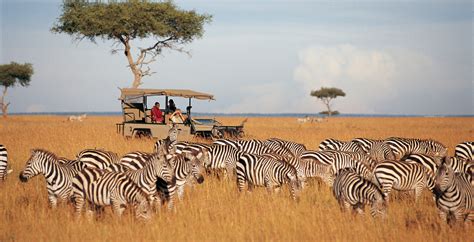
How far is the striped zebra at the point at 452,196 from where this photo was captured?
11.1 metres

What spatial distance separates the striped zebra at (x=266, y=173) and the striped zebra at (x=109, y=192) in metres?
3.25

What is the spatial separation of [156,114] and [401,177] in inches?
588

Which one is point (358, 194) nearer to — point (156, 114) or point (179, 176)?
point (179, 176)

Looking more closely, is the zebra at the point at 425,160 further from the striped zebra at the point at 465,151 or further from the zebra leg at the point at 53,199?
the zebra leg at the point at 53,199

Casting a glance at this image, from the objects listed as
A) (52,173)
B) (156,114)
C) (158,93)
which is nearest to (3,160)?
(52,173)

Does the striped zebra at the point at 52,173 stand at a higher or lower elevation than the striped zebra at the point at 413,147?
lower

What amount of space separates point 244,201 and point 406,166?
3.37 meters

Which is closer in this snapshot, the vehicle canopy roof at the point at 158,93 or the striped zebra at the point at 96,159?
the striped zebra at the point at 96,159

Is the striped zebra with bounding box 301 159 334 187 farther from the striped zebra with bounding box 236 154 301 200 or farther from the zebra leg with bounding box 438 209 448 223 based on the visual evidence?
the zebra leg with bounding box 438 209 448 223

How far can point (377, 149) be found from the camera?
19203mm

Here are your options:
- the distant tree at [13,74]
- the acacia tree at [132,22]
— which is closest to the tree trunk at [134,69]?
the acacia tree at [132,22]

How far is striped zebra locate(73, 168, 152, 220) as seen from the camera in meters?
11.2

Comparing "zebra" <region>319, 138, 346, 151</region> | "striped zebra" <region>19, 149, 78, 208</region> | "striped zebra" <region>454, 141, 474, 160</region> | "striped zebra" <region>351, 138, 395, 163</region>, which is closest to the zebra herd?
"striped zebra" <region>19, 149, 78, 208</region>

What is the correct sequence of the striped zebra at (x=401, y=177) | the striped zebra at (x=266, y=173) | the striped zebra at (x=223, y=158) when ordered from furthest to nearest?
the striped zebra at (x=223, y=158) < the striped zebra at (x=266, y=173) < the striped zebra at (x=401, y=177)
